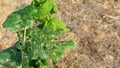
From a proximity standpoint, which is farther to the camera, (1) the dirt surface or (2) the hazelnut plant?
(1) the dirt surface

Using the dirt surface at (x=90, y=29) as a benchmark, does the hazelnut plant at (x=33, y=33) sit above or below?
above

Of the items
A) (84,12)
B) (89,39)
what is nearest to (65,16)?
(84,12)

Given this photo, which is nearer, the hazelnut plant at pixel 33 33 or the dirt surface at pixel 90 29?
the hazelnut plant at pixel 33 33

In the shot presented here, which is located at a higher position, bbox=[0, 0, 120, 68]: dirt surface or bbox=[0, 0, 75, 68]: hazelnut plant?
bbox=[0, 0, 75, 68]: hazelnut plant

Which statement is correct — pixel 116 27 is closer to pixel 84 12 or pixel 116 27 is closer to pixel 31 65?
pixel 84 12
